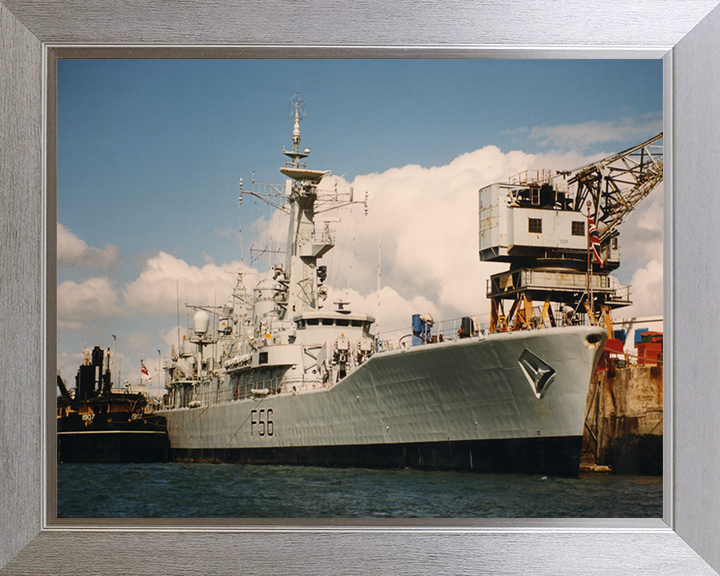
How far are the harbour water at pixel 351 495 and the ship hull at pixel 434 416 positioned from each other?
0.78 metres

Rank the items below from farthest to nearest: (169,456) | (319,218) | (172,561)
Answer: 1. (169,456)
2. (319,218)
3. (172,561)

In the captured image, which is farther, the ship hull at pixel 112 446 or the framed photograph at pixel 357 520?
the ship hull at pixel 112 446

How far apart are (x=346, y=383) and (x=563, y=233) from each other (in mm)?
5222

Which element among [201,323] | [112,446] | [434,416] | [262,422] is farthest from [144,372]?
[262,422]

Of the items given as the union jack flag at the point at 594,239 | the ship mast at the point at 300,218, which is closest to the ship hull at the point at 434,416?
the union jack flag at the point at 594,239

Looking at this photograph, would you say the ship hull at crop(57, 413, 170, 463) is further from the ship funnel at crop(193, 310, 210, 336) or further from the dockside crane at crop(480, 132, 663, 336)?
the dockside crane at crop(480, 132, 663, 336)

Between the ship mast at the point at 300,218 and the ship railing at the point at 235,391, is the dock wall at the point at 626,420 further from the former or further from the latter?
the ship railing at the point at 235,391

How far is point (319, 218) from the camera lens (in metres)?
7.60

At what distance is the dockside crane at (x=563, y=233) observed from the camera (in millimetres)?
5805

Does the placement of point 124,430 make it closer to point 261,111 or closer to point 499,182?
point 261,111

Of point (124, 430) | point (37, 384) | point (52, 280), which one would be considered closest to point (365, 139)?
point (52, 280)

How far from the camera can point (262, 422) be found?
12.3m

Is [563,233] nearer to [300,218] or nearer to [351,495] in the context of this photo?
[300,218]

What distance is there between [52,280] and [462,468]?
5.93 m
